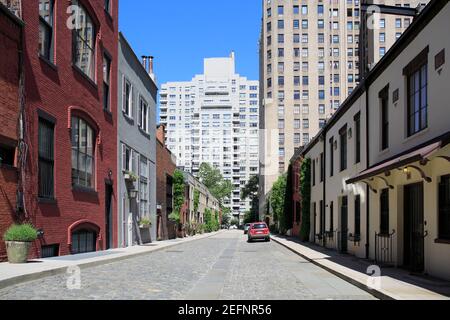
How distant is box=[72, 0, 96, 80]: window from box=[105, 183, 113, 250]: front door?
5.64m

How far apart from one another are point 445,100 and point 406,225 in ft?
15.5

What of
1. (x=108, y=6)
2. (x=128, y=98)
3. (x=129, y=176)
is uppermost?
(x=108, y=6)

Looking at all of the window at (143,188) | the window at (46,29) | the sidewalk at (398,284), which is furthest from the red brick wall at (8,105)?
the window at (143,188)

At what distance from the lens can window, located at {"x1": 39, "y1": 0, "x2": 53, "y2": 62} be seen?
1727cm

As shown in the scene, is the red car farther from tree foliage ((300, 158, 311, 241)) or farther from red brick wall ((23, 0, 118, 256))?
red brick wall ((23, 0, 118, 256))

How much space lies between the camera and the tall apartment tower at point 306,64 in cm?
9950

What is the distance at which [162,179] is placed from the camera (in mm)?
41406

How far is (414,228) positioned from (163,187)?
29.1 meters

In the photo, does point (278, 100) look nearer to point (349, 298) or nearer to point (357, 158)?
point (357, 158)

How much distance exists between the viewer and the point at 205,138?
171 metres

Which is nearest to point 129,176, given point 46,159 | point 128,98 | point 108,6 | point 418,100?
point 128,98

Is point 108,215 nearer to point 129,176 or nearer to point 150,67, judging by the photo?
point 129,176

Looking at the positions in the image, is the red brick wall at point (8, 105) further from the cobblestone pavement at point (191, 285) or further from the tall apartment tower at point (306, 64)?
the tall apartment tower at point (306, 64)

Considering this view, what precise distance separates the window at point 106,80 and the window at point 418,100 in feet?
48.3
